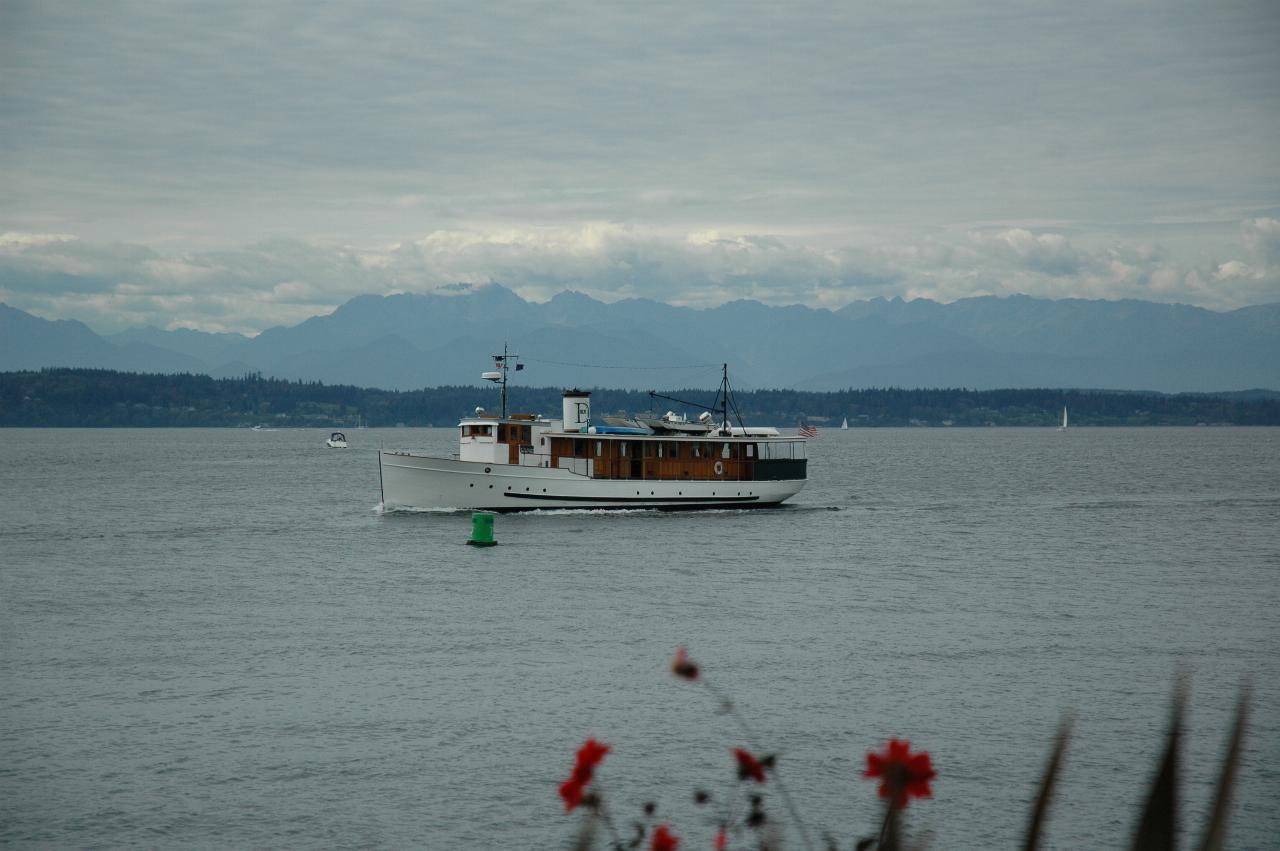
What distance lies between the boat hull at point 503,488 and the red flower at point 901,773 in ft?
184

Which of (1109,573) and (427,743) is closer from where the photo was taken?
(427,743)

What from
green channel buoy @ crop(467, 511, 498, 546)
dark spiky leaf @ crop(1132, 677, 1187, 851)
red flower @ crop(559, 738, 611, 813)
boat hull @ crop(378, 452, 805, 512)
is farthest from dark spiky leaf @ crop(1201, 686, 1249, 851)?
boat hull @ crop(378, 452, 805, 512)

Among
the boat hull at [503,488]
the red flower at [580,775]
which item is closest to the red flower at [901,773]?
the red flower at [580,775]

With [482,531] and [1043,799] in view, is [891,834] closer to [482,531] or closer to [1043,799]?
[1043,799]

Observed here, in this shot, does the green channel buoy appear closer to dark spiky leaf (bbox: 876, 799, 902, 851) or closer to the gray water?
the gray water

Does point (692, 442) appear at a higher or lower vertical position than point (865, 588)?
higher

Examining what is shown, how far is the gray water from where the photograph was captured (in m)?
18.5

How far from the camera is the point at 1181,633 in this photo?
31734mm

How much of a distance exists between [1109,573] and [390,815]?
32.8m

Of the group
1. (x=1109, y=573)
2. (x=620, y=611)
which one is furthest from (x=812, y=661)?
(x=1109, y=573)

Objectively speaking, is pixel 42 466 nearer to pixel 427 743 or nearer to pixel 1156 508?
pixel 1156 508

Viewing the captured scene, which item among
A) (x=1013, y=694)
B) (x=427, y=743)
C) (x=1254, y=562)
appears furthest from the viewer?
(x=1254, y=562)

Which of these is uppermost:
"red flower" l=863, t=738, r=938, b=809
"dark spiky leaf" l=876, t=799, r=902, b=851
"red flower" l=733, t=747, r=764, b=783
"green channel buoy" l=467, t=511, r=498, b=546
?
"red flower" l=863, t=738, r=938, b=809

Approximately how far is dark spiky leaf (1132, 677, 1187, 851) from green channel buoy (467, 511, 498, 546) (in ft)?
156
